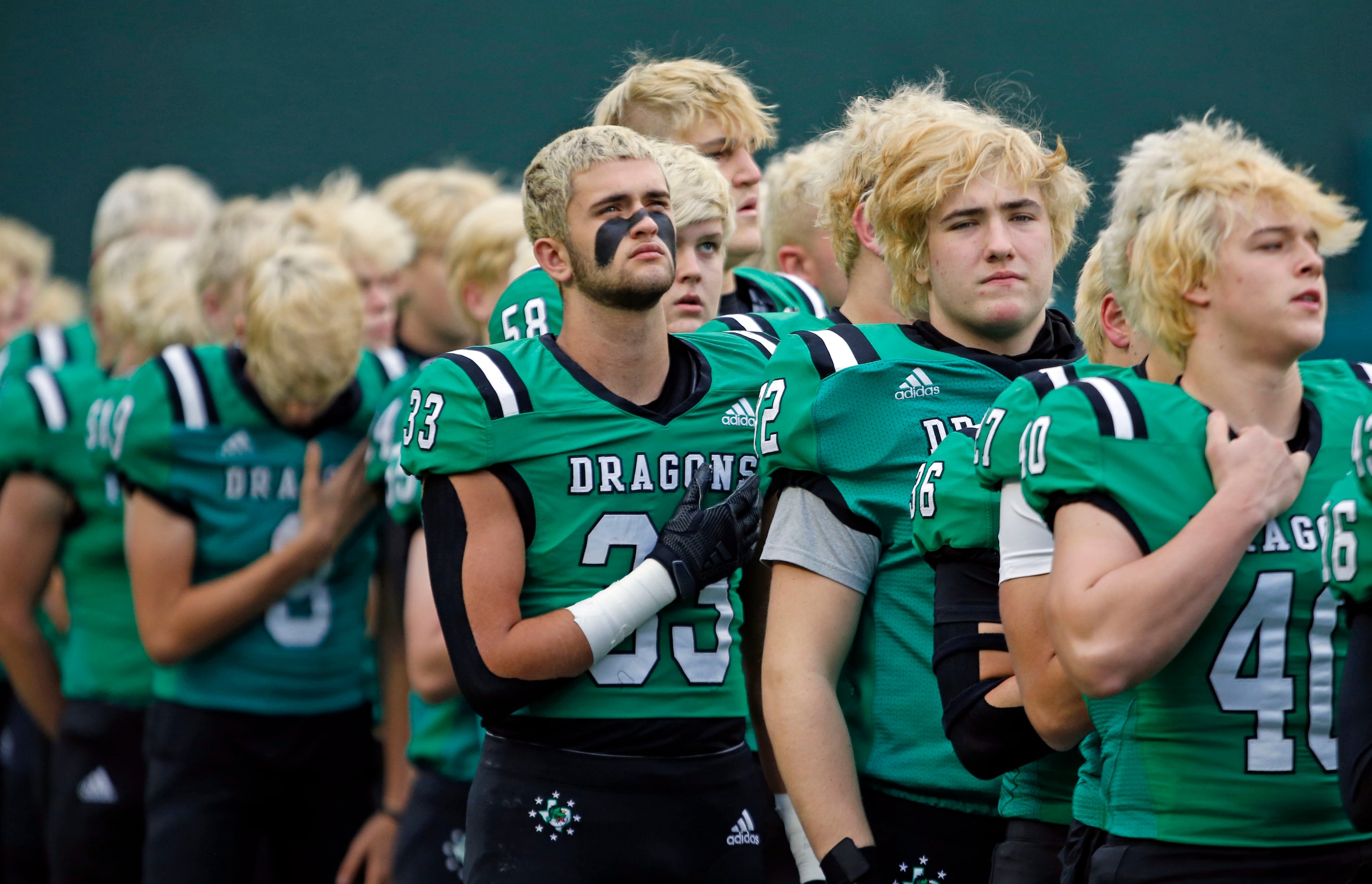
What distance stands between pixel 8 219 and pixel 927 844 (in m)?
8.19

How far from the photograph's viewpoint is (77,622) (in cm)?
478

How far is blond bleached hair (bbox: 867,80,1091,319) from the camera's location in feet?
9.19

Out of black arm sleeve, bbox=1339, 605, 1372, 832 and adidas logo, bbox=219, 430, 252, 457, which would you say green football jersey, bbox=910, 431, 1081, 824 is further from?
adidas logo, bbox=219, 430, 252, 457

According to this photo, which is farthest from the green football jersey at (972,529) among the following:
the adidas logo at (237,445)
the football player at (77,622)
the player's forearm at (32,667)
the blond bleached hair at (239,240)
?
the player's forearm at (32,667)

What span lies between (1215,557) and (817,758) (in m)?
0.92

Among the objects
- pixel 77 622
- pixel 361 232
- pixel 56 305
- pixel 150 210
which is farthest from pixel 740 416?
pixel 56 305

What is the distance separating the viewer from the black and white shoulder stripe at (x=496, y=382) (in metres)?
2.81

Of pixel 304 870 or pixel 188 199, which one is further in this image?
pixel 188 199

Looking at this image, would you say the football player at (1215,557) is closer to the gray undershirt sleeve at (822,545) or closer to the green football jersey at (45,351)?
the gray undershirt sleeve at (822,545)

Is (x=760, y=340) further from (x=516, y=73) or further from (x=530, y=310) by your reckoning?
(x=516, y=73)

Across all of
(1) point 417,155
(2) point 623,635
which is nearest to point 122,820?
(2) point 623,635

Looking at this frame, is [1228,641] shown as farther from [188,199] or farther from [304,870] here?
[188,199]

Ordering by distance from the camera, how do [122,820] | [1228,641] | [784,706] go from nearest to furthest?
1. [1228,641]
2. [784,706]
3. [122,820]

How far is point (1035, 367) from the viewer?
2.84 m
